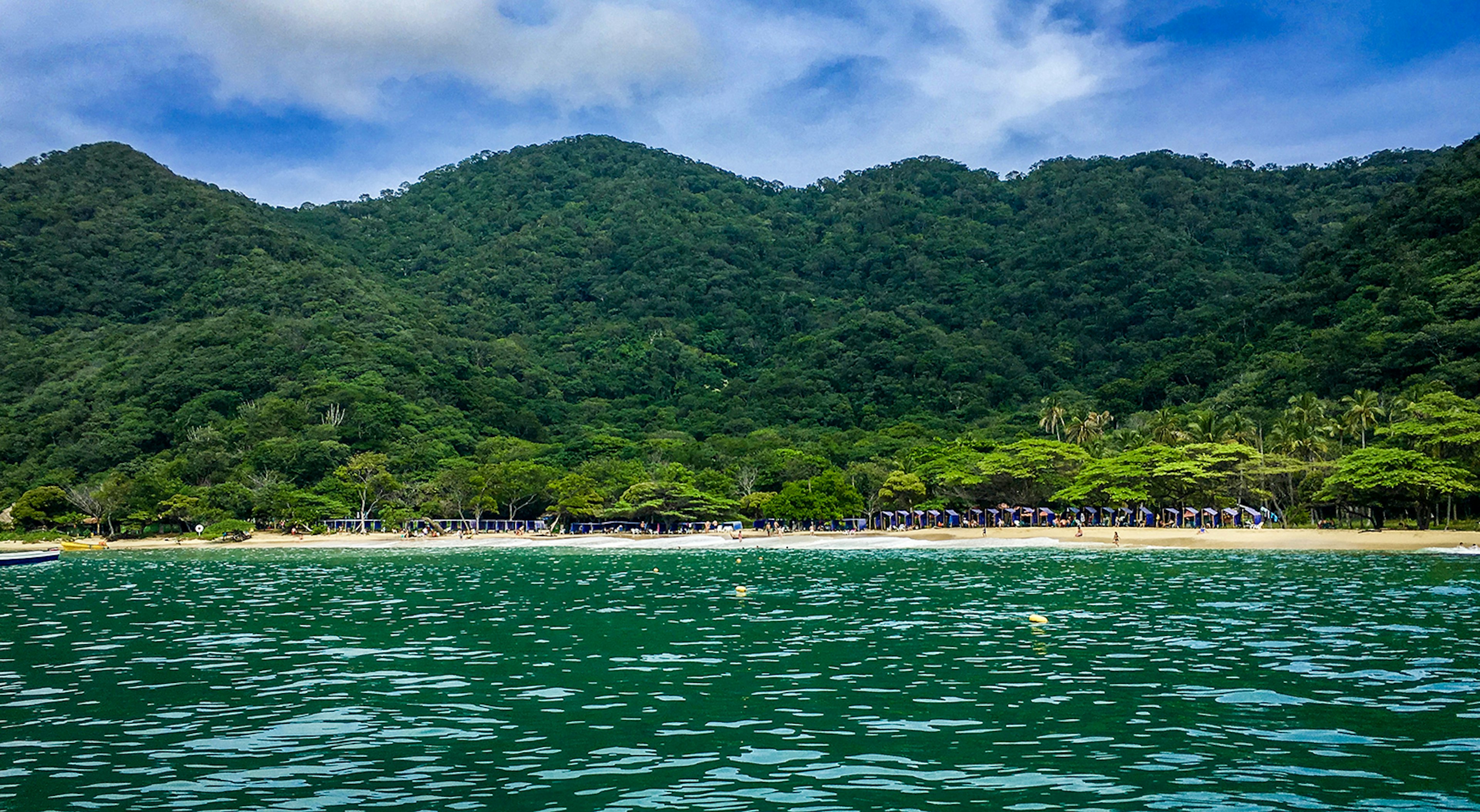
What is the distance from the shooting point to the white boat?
57031 mm

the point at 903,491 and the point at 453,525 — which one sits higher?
the point at 903,491

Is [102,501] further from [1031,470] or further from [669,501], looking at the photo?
[1031,470]

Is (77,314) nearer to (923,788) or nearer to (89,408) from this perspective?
(89,408)

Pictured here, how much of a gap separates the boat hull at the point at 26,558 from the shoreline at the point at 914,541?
13.9m

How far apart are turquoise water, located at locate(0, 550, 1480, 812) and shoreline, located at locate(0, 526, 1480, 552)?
69.6 ft

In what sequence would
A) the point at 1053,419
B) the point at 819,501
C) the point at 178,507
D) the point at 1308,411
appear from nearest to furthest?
the point at 1308,411
the point at 178,507
the point at 819,501
the point at 1053,419

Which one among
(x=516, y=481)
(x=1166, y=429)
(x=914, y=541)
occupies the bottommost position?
(x=914, y=541)

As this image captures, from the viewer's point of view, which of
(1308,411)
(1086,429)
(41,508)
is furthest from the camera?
(1086,429)

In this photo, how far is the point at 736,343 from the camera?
162125 millimetres

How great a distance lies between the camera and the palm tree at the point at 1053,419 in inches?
3883

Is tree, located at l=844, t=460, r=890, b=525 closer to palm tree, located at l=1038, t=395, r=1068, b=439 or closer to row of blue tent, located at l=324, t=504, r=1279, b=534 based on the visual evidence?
row of blue tent, located at l=324, t=504, r=1279, b=534

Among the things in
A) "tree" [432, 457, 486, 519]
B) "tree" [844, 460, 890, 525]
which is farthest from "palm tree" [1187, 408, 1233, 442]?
"tree" [432, 457, 486, 519]

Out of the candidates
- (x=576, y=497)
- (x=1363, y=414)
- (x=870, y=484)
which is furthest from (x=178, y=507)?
(x=1363, y=414)

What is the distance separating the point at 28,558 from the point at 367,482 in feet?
105
